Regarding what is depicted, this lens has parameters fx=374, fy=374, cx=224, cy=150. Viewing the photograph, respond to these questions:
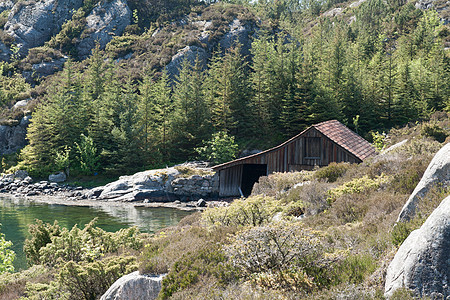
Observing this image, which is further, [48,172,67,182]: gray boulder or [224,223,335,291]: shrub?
[48,172,67,182]: gray boulder

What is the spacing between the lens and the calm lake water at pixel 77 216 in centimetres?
2209

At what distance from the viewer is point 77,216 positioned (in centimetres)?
2589

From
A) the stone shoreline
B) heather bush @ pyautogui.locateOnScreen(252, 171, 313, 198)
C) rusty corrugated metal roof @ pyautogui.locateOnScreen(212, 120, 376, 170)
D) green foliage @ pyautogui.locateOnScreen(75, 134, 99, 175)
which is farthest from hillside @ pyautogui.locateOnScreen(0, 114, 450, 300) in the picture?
green foliage @ pyautogui.locateOnScreen(75, 134, 99, 175)

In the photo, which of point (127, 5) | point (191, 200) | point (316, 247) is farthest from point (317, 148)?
point (127, 5)

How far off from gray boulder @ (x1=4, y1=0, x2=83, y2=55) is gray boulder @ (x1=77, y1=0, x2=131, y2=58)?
6202 mm

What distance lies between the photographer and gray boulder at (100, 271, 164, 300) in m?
7.33

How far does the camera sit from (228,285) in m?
6.45

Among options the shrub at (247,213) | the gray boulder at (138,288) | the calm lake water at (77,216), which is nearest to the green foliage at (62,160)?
the calm lake water at (77,216)

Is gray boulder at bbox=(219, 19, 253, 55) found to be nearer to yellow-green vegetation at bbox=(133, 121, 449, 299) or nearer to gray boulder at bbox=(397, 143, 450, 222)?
yellow-green vegetation at bbox=(133, 121, 449, 299)

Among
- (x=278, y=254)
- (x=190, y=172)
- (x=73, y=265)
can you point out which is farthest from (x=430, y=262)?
(x=190, y=172)

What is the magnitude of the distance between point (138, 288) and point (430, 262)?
17.1ft

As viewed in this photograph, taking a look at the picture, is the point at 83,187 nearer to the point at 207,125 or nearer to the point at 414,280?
the point at 207,125

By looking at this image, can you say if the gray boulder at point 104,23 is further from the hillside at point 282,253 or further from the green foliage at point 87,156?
the hillside at point 282,253

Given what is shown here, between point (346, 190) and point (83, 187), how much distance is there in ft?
105
